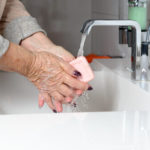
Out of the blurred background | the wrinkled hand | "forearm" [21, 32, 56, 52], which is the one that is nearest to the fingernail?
the wrinkled hand

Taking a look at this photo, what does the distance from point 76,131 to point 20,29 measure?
2.07 ft

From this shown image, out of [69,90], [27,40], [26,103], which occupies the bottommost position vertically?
[26,103]

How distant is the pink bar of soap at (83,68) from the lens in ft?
2.71

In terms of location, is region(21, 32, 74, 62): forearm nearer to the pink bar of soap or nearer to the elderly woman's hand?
the elderly woman's hand

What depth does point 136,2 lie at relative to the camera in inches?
41.4

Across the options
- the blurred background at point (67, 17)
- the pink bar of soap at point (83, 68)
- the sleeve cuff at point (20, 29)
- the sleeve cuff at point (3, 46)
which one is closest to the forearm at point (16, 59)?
the sleeve cuff at point (3, 46)

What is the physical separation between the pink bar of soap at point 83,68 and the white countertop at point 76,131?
277 millimetres

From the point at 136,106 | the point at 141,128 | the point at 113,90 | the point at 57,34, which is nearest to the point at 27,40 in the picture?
the point at 113,90

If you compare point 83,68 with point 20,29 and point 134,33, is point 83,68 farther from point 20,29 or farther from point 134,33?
point 20,29

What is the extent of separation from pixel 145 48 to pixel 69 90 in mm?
234

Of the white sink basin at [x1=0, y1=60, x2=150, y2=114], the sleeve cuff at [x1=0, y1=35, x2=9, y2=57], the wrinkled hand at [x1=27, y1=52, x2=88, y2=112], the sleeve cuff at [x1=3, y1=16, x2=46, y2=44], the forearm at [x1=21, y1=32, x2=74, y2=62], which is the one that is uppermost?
the sleeve cuff at [x1=0, y1=35, x2=9, y2=57]

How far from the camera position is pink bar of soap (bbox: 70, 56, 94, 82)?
0.83 meters

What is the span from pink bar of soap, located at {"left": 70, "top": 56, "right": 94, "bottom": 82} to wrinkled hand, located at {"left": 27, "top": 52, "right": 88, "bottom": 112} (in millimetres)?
11

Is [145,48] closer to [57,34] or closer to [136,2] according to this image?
[136,2]
